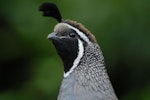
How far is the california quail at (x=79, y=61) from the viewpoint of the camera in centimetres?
430

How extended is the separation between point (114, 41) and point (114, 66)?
285 millimetres

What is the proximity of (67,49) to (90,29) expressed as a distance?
5.93 ft

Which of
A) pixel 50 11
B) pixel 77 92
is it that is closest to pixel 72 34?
pixel 50 11

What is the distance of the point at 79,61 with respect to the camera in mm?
4422

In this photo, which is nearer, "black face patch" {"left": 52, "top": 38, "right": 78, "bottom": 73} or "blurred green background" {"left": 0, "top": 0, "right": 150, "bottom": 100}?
"black face patch" {"left": 52, "top": 38, "right": 78, "bottom": 73}

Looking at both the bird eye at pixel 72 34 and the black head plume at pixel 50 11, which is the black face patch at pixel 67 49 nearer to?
the bird eye at pixel 72 34

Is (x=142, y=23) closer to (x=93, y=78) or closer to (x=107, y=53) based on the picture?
(x=107, y=53)

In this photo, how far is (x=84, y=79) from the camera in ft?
14.4

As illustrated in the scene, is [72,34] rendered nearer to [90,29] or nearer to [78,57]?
[78,57]

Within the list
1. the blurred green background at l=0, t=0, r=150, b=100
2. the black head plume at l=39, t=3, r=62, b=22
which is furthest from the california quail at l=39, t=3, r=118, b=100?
the blurred green background at l=0, t=0, r=150, b=100

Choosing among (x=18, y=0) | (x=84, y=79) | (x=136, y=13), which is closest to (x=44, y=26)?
(x=18, y=0)

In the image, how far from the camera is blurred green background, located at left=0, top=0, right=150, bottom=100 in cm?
621

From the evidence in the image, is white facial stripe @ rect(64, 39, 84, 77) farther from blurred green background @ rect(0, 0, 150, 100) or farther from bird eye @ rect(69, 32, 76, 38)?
blurred green background @ rect(0, 0, 150, 100)

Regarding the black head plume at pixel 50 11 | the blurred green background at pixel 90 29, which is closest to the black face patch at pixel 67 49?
the black head plume at pixel 50 11
